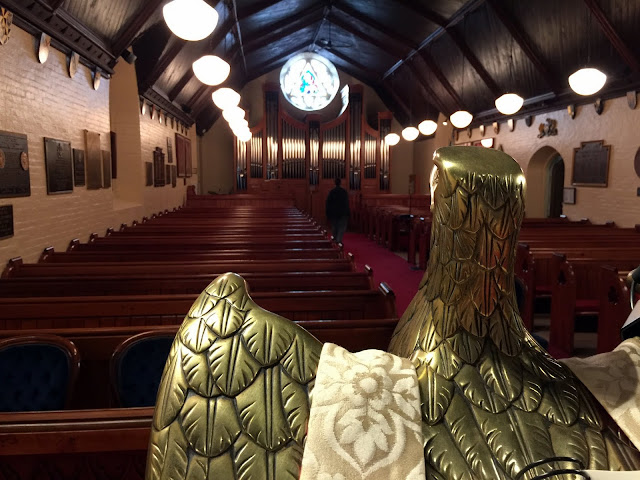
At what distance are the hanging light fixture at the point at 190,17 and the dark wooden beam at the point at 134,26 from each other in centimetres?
→ 219

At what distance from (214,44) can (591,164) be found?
600 cm

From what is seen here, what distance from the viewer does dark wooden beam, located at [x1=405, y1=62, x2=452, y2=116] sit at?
1100cm

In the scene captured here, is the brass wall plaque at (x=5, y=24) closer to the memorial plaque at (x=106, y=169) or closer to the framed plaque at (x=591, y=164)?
the memorial plaque at (x=106, y=169)

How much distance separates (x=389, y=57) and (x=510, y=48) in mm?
4317

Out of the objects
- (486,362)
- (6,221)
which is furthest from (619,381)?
(6,221)

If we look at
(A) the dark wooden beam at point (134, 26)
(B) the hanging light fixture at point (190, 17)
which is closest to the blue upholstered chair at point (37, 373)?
(B) the hanging light fixture at point (190, 17)

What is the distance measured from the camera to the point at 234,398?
0.81m

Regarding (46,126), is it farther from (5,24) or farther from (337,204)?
(337,204)

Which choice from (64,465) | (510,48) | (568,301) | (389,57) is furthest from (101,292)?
(389,57)

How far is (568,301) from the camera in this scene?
3998 millimetres

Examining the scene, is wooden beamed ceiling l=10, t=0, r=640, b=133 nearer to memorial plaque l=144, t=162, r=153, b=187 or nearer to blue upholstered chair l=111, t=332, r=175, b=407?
memorial plaque l=144, t=162, r=153, b=187

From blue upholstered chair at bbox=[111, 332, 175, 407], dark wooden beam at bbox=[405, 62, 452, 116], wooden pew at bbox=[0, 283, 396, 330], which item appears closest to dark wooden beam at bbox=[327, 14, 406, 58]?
dark wooden beam at bbox=[405, 62, 452, 116]

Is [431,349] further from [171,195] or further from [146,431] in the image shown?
[171,195]

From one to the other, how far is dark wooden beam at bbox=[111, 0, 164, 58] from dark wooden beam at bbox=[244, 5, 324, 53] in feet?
14.2
